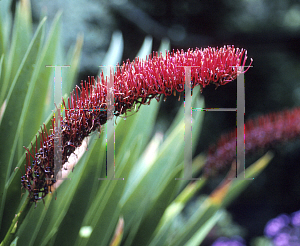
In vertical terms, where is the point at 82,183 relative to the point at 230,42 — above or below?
below

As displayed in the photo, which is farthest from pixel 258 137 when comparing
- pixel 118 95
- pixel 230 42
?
pixel 118 95

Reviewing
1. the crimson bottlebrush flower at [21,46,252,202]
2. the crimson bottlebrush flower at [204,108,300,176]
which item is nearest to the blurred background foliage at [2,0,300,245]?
the crimson bottlebrush flower at [204,108,300,176]

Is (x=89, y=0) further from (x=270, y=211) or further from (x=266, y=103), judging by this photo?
(x=270, y=211)

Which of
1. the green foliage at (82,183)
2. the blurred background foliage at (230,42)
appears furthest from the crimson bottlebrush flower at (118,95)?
the blurred background foliage at (230,42)

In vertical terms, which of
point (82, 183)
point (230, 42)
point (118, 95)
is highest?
→ point (230, 42)

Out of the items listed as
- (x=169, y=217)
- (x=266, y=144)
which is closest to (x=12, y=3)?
(x=169, y=217)

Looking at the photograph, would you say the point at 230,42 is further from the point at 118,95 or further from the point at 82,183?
the point at 82,183
